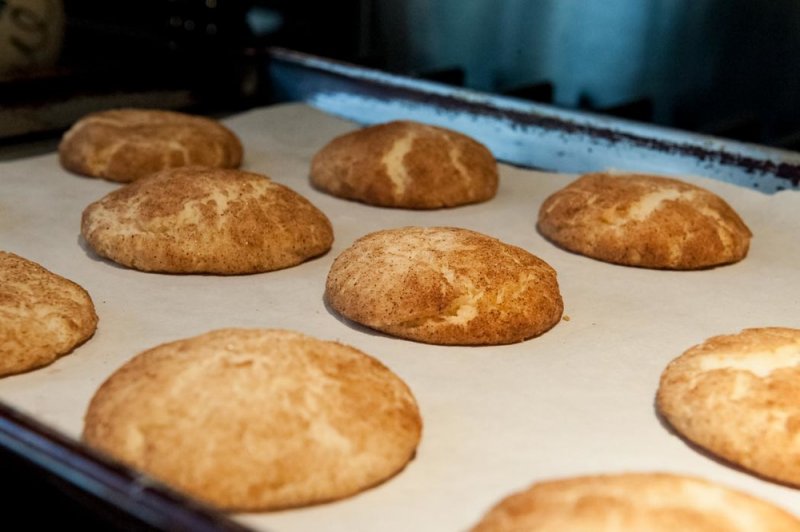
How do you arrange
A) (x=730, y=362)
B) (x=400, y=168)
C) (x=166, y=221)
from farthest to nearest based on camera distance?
(x=400, y=168) < (x=166, y=221) < (x=730, y=362)

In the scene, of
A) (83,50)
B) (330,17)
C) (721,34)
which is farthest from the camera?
(330,17)

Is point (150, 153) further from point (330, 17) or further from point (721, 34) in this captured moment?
point (721, 34)

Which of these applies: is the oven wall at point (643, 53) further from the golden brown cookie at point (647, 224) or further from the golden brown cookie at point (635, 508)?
the golden brown cookie at point (635, 508)

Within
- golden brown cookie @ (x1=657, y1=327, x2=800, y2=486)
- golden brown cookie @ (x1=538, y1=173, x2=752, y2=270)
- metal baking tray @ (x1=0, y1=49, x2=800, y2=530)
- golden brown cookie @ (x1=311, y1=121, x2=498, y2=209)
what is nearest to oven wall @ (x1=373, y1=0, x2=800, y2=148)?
metal baking tray @ (x1=0, y1=49, x2=800, y2=530)

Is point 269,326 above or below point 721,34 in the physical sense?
below

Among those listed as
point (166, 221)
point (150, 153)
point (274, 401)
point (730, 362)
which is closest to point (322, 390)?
point (274, 401)

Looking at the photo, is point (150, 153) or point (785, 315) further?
point (150, 153)

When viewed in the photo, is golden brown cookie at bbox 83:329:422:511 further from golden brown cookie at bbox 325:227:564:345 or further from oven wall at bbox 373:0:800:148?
oven wall at bbox 373:0:800:148

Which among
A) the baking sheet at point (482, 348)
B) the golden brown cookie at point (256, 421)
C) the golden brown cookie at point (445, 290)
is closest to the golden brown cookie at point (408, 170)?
the baking sheet at point (482, 348)

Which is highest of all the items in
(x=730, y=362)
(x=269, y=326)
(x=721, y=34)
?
(x=721, y=34)
